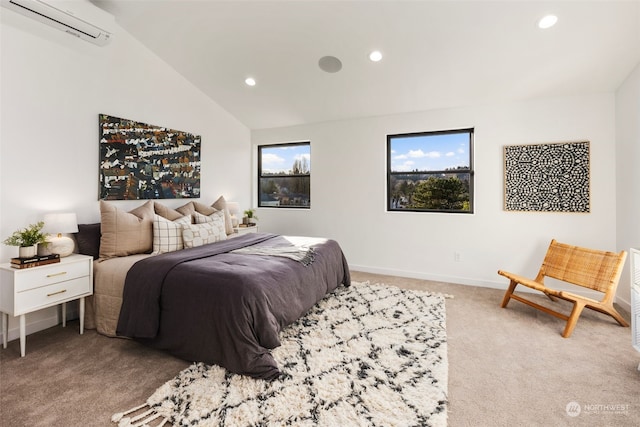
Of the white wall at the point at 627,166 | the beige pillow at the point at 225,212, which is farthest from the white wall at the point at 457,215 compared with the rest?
the beige pillow at the point at 225,212

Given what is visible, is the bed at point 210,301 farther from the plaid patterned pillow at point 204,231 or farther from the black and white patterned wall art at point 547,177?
the black and white patterned wall art at point 547,177

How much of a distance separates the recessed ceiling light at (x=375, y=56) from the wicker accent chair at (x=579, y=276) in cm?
271

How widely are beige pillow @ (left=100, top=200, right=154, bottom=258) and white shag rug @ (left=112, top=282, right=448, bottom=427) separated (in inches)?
57.3

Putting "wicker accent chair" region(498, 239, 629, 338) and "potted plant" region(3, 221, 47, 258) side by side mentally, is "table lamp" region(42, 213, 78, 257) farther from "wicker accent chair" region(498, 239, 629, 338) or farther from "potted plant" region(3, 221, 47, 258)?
"wicker accent chair" region(498, 239, 629, 338)

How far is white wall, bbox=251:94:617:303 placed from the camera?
3.47 meters

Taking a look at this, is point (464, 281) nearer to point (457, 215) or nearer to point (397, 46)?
point (457, 215)

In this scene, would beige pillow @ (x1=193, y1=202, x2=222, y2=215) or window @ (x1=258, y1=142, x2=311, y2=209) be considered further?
window @ (x1=258, y1=142, x2=311, y2=209)

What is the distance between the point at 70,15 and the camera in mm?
2568

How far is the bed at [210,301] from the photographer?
2037 millimetres

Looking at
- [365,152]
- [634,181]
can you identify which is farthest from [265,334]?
[634,181]

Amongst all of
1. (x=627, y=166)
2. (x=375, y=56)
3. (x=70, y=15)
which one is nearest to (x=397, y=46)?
(x=375, y=56)

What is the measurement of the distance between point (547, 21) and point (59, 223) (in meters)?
4.54

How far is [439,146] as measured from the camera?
4348 millimetres

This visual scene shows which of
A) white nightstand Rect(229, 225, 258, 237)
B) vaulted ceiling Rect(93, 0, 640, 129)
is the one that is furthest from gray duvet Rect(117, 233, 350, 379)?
vaulted ceiling Rect(93, 0, 640, 129)
